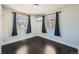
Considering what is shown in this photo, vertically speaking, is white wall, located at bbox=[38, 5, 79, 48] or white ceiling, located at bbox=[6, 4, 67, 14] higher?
white ceiling, located at bbox=[6, 4, 67, 14]

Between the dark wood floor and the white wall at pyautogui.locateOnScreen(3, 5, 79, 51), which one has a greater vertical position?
the white wall at pyautogui.locateOnScreen(3, 5, 79, 51)

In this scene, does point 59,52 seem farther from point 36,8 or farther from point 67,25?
point 36,8

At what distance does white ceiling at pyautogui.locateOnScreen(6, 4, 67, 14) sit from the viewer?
124 cm

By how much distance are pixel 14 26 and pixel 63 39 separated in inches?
26.4

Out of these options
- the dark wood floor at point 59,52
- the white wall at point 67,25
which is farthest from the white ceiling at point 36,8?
the dark wood floor at point 59,52

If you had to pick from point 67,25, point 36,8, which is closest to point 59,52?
point 67,25

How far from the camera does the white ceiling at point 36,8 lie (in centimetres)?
124

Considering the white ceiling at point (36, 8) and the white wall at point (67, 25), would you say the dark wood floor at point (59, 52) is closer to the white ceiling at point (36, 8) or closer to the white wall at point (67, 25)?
the white wall at point (67, 25)

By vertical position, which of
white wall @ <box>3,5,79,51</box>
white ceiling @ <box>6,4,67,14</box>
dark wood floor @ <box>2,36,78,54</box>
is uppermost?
white ceiling @ <box>6,4,67,14</box>

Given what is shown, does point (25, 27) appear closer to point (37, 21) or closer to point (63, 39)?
point (37, 21)

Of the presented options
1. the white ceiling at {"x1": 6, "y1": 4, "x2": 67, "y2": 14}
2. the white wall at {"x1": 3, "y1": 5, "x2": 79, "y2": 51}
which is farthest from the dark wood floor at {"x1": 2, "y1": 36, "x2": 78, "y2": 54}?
the white ceiling at {"x1": 6, "y1": 4, "x2": 67, "y2": 14}

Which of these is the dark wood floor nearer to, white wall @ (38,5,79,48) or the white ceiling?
white wall @ (38,5,79,48)
